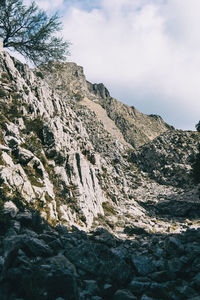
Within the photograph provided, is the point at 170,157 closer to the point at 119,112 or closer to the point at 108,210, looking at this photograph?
the point at 108,210

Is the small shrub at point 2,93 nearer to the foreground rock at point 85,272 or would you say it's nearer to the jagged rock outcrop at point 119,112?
the foreground rock at point 85,272

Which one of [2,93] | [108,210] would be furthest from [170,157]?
[2,93]

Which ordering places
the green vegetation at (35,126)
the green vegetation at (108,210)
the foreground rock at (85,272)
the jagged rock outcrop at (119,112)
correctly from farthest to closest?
the jagged rock outcrop at (119,112) → the green vegetation at (108,210) → the green vegetation at (35,126) → the foreground rock at (85,272)

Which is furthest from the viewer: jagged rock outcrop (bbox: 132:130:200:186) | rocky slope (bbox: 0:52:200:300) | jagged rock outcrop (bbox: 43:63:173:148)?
jagged rock outcrop (bbox: 43:63:173:148)

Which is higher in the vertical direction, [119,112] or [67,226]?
[119,112]

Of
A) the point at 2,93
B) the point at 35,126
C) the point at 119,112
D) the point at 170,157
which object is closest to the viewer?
the point at 2,93

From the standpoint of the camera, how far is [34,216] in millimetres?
8508

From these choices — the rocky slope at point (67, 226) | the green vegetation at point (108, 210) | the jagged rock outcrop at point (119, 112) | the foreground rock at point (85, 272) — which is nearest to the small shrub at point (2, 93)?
the rocky slope at point (67, 226)

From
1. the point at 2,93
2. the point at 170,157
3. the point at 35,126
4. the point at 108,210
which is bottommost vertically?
the point at 108,210

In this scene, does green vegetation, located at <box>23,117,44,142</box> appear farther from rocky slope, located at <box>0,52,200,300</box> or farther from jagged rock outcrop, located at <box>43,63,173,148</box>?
A: jagged rock outcrop, located at <box>43,63,173,148</box>

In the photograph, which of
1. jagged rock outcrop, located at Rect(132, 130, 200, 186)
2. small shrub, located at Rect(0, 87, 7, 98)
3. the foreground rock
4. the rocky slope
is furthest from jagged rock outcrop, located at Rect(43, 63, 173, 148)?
the foreground rock

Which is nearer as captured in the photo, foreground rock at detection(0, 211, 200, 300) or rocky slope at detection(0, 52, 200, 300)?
foreground rock at detection(0, 211, 200, 300)

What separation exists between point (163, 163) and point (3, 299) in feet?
232

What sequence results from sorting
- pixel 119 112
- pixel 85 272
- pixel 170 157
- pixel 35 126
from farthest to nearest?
1. pixel 119 112
2. pixel 170 157
3. pixel 35 126
4. pixel 85 272
